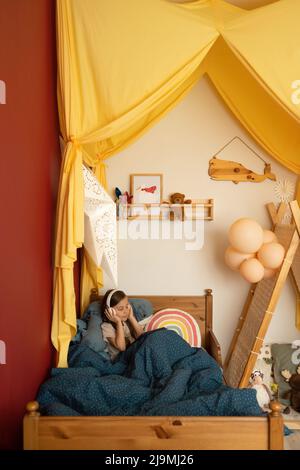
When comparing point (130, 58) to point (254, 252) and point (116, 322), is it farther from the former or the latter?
point (116, 322)

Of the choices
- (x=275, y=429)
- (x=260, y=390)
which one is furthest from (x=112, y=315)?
(x=275, y=429)

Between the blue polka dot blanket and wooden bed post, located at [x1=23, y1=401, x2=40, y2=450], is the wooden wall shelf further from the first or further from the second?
wooden bed post, located at [x1=23, y1=401, x2=40, y2=450]

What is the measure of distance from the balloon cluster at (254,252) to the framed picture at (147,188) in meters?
0.70

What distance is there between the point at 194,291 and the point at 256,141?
1203 millimetres

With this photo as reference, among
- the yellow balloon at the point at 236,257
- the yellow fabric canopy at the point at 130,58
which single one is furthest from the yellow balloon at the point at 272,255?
the yellow fabric canopy at the point at 130,58

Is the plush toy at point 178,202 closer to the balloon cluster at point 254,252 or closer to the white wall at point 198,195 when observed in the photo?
the white wall at point 198,195

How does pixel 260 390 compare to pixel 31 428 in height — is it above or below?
below

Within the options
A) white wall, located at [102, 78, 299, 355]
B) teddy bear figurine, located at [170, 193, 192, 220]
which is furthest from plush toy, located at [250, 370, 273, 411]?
teddy bear figurine, located at [170, 193, 192, 220]

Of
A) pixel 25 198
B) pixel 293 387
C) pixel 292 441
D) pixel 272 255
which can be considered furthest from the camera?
pixel 293 387

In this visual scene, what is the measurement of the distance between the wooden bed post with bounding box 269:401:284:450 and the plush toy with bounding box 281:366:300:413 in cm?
145

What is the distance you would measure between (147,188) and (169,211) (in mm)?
239

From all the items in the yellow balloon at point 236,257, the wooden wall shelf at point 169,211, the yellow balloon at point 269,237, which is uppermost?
the wooden wall shelf at point 169,211

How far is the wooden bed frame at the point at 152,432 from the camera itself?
1.47m

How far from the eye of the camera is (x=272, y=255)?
2574 mm
